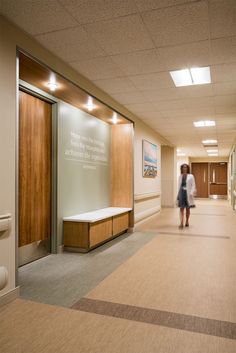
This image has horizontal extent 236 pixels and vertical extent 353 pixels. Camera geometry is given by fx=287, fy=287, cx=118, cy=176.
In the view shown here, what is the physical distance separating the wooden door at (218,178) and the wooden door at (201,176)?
45 cm

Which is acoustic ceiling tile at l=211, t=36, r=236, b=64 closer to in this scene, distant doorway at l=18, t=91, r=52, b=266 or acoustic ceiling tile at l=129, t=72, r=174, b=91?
acoustic ceiling tile at l=129, t=72, r=174, b=91

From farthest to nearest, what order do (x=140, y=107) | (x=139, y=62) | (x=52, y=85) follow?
(x=140, y=107) → (x=52, y=85) → (x=139, y=62)

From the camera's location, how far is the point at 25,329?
2.58 metres

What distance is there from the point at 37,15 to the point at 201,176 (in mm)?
21095

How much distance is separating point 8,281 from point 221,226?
6.70 m

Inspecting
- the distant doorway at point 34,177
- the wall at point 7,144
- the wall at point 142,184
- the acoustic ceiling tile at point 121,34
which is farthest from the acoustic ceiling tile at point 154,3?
the wall at point 142,184

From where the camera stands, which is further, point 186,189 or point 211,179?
point 211,179

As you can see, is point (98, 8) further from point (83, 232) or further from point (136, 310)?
point (83, 232)

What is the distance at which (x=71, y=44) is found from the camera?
3840 mm

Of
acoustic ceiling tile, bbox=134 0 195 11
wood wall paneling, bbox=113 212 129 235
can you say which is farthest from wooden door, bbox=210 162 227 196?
acoustic ceiling tile, bbox=134 0 195 11

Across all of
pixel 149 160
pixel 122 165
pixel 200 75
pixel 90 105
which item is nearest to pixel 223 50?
pixel 200 75

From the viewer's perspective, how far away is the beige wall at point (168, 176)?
48.0ft

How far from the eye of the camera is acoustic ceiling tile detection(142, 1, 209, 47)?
10.0 ft

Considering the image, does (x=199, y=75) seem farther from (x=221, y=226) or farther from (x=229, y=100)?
(x=221, y=226)
